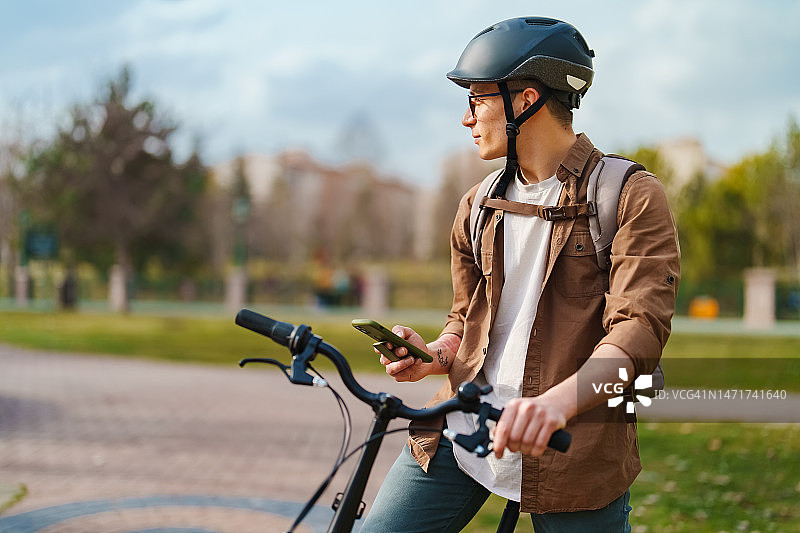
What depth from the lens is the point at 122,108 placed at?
34.4 metres

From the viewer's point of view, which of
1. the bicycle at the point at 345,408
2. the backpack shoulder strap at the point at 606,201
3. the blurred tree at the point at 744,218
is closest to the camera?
the bicycle at the point at 345,408

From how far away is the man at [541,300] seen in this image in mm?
2010

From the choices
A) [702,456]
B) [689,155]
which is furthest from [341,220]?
[702,456]

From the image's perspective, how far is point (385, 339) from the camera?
212cm

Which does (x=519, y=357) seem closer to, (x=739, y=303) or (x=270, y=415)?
(x=270, y=415)

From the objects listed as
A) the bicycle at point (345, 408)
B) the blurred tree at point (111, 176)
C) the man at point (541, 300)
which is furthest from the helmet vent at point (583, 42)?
the blurred tree at point (111, 176)

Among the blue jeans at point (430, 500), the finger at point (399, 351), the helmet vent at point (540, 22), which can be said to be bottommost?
the blue jeans at point (430, 500)

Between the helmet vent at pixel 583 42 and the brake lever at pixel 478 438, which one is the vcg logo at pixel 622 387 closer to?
the brake lever at pixel 478 438

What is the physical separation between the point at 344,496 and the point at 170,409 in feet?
29.0

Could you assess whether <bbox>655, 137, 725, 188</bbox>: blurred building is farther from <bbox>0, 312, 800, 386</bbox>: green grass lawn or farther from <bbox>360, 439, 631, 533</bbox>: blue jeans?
<bbox>360, 439, 631, 533</bbox>: blue jeans

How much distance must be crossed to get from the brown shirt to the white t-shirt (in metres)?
0.03

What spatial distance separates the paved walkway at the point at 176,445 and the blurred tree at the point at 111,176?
21526 millimetres

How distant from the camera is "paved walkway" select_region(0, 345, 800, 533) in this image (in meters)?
5.86

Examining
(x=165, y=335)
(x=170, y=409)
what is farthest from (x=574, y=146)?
(x=165, y=335)
